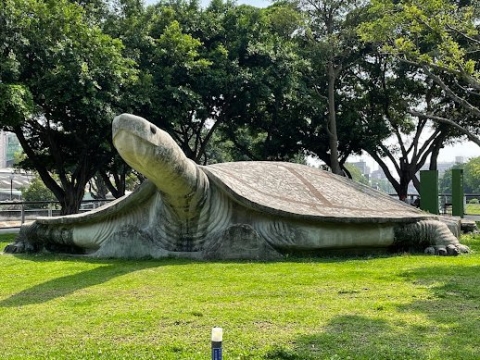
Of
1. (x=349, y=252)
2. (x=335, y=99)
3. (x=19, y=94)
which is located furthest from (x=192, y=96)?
(x=349, y=252)

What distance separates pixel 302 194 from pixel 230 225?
1.74 m

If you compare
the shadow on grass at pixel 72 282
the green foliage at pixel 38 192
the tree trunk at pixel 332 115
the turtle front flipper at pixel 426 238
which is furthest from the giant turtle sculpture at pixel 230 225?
the green foliage at pixel 38 192

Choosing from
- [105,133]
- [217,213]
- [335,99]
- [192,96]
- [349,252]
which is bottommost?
[349,252]

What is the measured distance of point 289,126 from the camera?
2620cm

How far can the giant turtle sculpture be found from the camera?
9.12 meters

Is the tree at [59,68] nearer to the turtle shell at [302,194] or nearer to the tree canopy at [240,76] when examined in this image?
the tree canopy at [240,76]

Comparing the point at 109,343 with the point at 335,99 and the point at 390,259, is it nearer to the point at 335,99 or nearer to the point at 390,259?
the point at 390,259

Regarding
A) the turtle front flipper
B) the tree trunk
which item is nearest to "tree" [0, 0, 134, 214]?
the tree trunk

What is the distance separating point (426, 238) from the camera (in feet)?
32.7

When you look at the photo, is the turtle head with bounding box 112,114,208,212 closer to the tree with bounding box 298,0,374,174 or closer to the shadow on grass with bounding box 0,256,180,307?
the shadow on grass with bounding box 0,256,180,307

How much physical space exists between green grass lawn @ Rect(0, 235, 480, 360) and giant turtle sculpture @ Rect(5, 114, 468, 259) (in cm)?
99


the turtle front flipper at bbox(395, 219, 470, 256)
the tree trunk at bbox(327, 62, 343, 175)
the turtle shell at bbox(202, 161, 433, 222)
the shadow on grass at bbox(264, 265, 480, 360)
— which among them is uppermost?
the tree trunk at bbox(327, 62, 343, 175)

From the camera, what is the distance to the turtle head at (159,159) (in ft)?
21.7

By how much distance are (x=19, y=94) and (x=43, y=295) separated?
974cm
